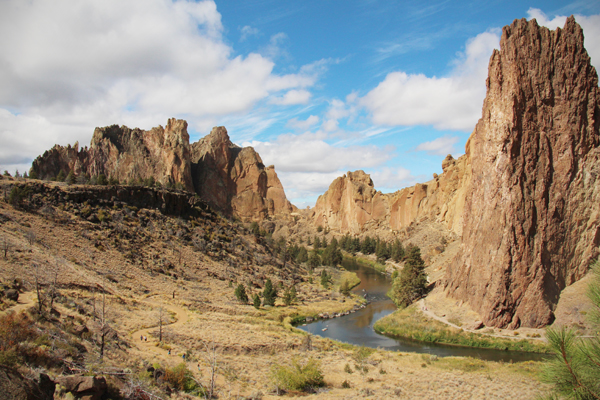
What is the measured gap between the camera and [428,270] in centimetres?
6825

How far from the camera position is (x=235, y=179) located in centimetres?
15888

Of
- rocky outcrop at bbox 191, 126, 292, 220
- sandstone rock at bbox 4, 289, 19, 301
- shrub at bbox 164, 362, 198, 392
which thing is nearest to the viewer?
shrub at bbox 164, 362, 198, 392

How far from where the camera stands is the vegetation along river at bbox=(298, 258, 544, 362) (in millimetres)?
34000

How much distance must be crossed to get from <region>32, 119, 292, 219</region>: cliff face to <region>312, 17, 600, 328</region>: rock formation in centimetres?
8722

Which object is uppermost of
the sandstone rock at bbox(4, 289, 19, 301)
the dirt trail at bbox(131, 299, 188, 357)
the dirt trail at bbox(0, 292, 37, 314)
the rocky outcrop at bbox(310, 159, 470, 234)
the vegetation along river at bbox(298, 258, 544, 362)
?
the rocky outcrop at bbox(310, 159, 470, 234)

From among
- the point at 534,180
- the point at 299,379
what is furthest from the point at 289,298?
the point at 534,180

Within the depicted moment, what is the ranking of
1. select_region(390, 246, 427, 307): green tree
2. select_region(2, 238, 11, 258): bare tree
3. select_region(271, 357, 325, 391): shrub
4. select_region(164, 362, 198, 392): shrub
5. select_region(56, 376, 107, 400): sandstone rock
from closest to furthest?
select_region(56, 376, 107, 400): sandstone rock < select_region(164, 362, 198, 392): shrub < select_region(271, 357, 325, 391): shrub < select_region(2, 238, 11, 258): bare tree < select_region(390, 246, 427, 307): green tree

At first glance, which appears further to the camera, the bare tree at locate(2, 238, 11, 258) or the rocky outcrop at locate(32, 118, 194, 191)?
the rocky outcrop at locate(32, 118, 194, 191)

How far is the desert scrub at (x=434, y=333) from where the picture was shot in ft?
113

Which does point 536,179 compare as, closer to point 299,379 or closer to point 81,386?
point 299,379

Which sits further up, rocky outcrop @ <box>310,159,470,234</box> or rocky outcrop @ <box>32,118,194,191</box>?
rocky outcrop @ <box>32,118,194,191</box>

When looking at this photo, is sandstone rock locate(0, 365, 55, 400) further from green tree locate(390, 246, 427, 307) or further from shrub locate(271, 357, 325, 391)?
green tree locate(390, 246, 427, 307)

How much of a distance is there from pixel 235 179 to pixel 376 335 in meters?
125

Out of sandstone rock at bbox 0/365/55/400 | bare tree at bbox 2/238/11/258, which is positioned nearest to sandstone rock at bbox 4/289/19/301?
bare tree at bbox 2/238/11/258
